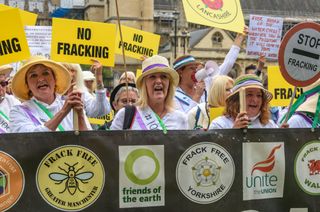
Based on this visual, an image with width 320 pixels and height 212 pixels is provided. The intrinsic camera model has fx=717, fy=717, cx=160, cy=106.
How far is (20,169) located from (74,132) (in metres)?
0.42

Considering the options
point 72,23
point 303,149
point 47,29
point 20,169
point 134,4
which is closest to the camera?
point 20,169

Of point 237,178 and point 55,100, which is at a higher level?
point 55,100

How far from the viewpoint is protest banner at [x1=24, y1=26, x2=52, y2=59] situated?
9.67m

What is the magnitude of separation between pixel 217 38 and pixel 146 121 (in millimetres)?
72208

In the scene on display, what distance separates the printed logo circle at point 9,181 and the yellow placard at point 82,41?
326cm

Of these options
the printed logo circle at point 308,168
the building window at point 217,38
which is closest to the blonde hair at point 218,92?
the printed logo circle at point 308,168

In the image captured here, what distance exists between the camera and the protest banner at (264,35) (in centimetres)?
1009

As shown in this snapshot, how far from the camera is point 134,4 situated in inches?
2963

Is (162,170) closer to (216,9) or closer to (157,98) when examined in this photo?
(157,98)

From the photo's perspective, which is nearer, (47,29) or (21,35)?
(21,35)

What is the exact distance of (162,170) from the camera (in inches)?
193

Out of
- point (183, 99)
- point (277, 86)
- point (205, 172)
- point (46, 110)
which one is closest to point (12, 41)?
point (46, 110)

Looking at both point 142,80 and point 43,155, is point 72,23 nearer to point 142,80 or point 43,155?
point 142,80

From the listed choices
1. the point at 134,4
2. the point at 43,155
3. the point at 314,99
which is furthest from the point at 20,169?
the point at 134,4
